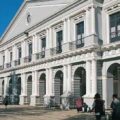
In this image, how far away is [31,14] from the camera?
3881 cm

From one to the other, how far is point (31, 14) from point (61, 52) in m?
9.27

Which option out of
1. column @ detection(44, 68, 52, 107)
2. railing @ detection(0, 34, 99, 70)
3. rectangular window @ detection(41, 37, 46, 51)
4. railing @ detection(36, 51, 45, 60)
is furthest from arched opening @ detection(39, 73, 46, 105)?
rectangular window @ detection(41, 37, 46, 51)

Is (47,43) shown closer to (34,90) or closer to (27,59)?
(27,59)

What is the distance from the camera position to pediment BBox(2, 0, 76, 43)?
3381 cm

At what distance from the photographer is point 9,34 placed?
4472 cm

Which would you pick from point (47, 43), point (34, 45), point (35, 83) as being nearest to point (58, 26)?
point (47, 43)

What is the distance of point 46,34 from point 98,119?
69.8ft

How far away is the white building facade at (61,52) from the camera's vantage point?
27.0 meters

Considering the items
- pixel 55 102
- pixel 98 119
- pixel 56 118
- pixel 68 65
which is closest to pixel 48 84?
pixel 55 102

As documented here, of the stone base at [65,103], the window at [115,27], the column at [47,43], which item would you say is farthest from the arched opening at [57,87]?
the window at [115,27]

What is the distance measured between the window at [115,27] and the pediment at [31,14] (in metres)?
5.58

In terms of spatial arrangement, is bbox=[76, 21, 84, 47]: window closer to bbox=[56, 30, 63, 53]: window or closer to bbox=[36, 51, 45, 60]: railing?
bbox=[56, 30, 63, 53]: window

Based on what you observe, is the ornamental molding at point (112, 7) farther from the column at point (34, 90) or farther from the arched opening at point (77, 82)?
the column at point (34, 90)

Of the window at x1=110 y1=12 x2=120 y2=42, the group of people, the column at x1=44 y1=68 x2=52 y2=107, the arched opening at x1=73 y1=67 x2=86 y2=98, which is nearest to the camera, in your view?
the group of people
